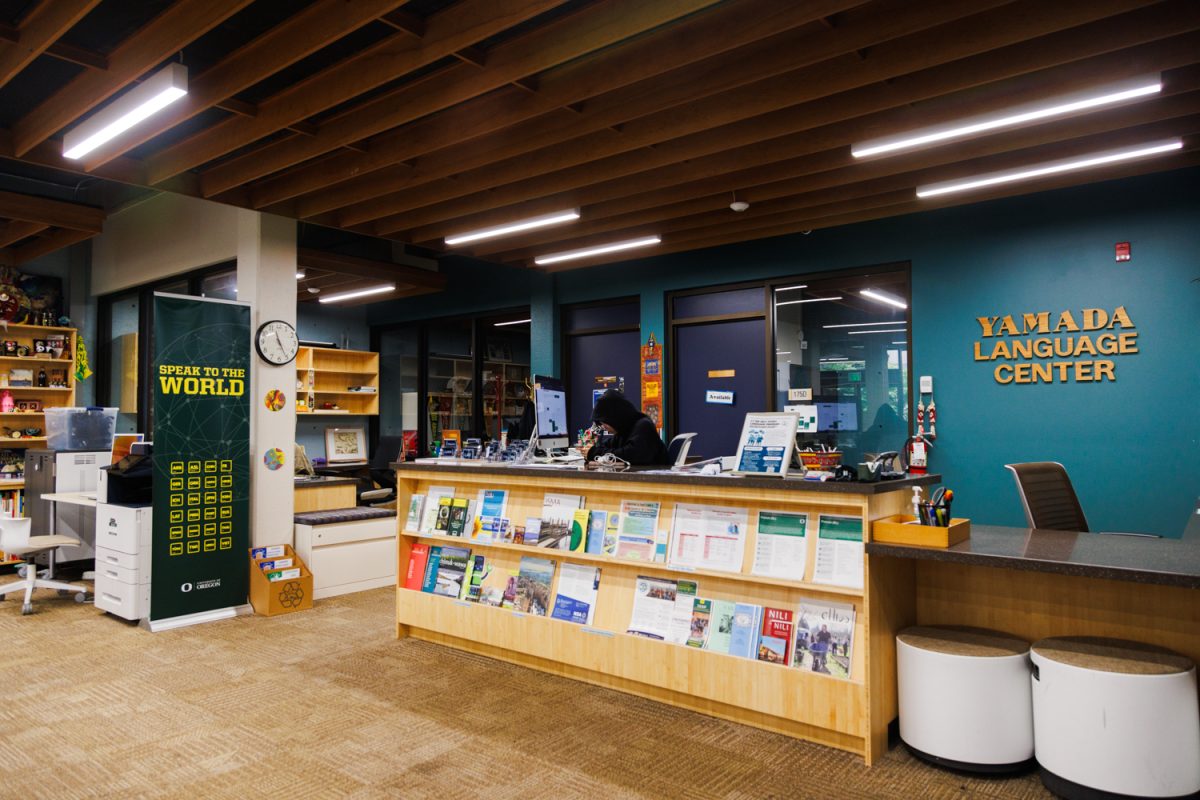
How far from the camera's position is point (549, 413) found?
510 centimetres

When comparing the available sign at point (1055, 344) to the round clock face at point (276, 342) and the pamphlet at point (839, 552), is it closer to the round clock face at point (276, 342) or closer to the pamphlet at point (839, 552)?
the pamphlet at point (839, 552)

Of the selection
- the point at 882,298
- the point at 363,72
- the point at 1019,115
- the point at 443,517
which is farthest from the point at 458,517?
the point at 882,298

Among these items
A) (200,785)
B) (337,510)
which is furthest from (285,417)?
(200,785)

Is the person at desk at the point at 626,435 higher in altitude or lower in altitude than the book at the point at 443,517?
higher

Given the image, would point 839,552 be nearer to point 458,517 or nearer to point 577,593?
point 577,593

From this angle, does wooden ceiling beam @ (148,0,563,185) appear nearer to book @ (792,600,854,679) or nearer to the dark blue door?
book @ (792,600,854,679)

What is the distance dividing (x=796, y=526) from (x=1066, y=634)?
43.5 inches

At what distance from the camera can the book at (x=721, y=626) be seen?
134 inches

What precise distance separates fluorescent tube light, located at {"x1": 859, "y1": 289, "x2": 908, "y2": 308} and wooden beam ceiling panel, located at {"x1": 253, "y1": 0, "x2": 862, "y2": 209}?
3530 millimetres

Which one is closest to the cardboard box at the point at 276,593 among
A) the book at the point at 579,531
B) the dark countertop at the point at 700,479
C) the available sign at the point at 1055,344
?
the dark countertop at the point at 700,479

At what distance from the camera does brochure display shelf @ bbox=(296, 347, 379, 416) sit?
9.33 metres

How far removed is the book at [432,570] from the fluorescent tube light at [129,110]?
299 centimetres

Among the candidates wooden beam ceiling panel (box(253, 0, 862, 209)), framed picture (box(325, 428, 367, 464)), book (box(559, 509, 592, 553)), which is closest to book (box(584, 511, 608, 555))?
book (box(559, 509, 592, 553))

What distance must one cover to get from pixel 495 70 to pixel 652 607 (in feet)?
9.68
